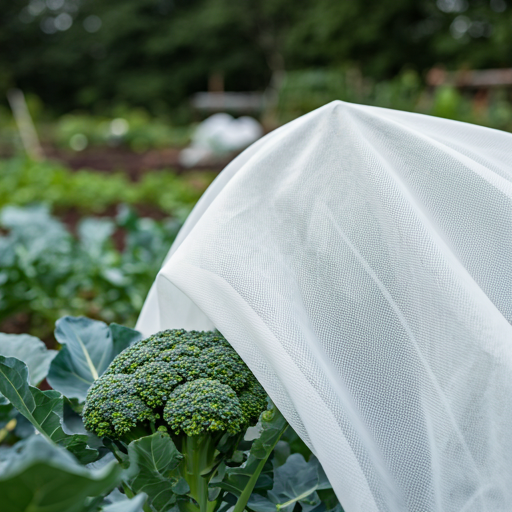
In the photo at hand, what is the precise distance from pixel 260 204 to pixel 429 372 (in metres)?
0.51

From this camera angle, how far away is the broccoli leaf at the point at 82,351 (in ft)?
4.74

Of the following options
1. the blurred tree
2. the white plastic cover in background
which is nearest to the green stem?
the white plastic cover in background

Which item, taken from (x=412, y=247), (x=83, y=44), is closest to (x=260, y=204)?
(x=412, y=247)

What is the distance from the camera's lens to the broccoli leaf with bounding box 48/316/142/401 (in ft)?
4.74

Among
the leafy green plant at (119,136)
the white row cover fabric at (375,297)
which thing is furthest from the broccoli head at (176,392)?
the leafy green plant at (119,136)

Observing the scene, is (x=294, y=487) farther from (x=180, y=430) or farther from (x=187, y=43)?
(x=187, y=43)

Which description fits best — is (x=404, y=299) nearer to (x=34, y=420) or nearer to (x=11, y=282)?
(x=34, y=420)

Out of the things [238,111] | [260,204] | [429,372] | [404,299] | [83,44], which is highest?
[83,44]

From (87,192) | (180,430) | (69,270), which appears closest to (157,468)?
(180,430)

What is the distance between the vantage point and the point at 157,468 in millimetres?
1062

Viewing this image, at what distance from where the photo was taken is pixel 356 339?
110cm

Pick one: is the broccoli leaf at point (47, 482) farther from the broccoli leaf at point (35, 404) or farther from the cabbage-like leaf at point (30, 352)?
the cabbage-like leaf at point (30, 352)

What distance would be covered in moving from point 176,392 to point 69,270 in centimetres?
170

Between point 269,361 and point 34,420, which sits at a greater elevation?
point 269,361
